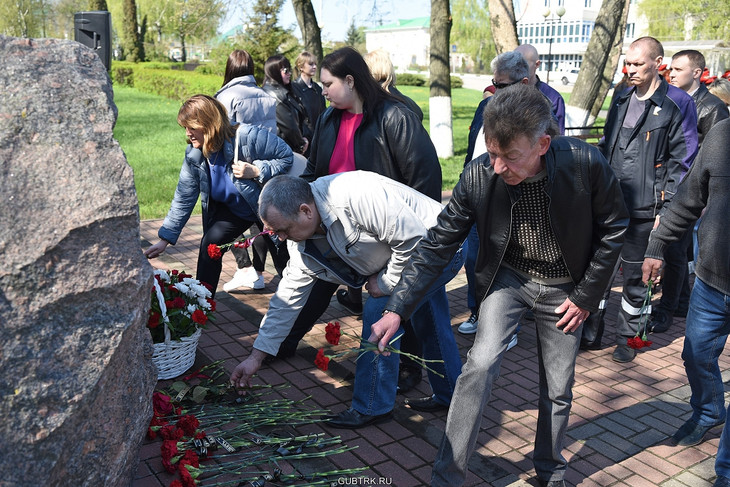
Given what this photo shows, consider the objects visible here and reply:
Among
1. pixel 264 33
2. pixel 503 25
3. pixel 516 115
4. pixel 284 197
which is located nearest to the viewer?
pixel 516 115

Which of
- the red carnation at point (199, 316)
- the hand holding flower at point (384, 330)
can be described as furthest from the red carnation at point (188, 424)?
the hand holding flower at point (384, 330)

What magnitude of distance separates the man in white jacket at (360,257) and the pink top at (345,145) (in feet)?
2.56

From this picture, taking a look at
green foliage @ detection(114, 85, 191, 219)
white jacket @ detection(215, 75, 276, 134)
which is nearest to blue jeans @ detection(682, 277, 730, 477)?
white jacket @ detection(215, 75, 276, 134)

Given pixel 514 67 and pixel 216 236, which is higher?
pixel 514 67

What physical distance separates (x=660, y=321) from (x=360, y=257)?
3145 millimetres

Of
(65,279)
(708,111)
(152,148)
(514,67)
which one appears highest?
(514,67)

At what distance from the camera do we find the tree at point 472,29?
2385 inches

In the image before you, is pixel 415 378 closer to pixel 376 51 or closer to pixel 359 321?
pixel 359 321

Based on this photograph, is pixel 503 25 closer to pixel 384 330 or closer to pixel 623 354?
pixel 623 354

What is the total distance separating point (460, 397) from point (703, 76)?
5.03 metres

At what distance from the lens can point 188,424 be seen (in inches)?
132

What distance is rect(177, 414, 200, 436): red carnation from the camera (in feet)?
11.0

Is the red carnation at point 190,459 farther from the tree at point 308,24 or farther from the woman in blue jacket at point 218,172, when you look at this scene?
the tree at point 308,24

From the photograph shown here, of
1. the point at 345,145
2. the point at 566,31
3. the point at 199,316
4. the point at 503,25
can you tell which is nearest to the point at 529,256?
the point at 345,145
